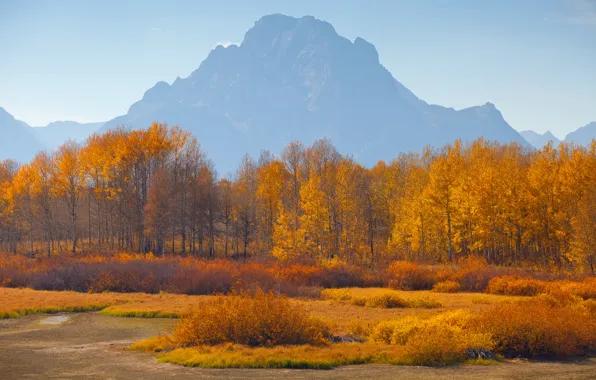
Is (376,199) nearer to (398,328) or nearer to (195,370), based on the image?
(398,328)

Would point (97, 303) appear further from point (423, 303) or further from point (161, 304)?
point (423, 303)

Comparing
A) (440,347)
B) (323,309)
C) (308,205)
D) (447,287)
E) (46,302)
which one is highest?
(308,205)

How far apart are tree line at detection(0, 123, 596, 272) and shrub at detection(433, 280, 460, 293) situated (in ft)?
41.0

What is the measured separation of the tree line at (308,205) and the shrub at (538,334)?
2764 centimetres

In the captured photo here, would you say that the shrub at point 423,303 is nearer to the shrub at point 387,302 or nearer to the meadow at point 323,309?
the meadow at point 323,309

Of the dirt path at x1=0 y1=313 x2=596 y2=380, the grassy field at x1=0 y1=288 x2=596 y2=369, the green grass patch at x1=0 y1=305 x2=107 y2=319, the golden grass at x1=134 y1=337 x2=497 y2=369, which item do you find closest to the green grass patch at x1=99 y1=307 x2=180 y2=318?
the green grass patch at x1=0 y1=305 x2=107 y2=319

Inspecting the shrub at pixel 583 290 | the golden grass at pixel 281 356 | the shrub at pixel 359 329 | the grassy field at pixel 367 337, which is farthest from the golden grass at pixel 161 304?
the golden grass at pixel 281 356

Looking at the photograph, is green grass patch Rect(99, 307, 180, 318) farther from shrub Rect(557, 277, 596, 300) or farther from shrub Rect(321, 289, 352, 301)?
shrub Rect(557, 277, 596, 300)

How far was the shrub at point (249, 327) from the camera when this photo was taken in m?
20.0

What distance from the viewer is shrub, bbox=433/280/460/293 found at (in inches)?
1556

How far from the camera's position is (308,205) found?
57.6 metres

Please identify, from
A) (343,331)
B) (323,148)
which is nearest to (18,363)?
(343,331)

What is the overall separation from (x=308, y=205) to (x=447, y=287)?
2166 cm

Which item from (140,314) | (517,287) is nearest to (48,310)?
(140,314)
